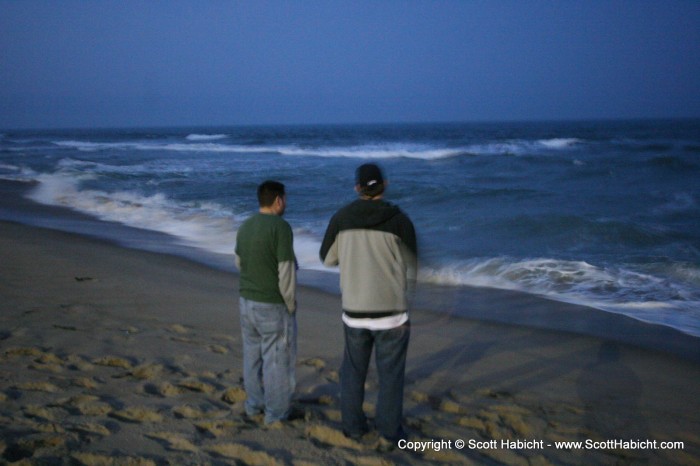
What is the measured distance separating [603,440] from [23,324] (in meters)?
5.20

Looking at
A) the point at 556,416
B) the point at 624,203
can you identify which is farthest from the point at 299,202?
the point at 556,416

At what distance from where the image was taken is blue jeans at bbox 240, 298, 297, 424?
377 cm

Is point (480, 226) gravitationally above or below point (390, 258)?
below

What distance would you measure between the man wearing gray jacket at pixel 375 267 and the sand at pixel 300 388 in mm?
631

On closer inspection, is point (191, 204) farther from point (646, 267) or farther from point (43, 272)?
point (646, 267)

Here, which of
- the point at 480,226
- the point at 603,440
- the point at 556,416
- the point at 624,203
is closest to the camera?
the point at 603,440

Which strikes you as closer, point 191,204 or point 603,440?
point 603,440

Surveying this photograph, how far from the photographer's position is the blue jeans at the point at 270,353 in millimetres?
3768

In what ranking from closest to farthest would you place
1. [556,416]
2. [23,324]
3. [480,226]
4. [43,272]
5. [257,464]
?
[257,464], [556,416], [23,324], [43,272], [480,226]

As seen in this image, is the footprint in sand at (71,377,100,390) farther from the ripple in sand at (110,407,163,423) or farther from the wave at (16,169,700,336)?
the wave at (16,169,700,336)

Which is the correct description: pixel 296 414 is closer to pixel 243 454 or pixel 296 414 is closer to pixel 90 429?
pixel 243 454

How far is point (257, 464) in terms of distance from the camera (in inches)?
133

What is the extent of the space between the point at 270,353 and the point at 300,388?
1.09m

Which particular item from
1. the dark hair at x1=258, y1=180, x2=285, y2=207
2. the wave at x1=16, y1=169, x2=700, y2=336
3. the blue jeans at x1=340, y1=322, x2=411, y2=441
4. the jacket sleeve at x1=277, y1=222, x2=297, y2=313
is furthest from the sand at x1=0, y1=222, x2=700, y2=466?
the dark hair at x1=258, y1=180, x2=285, y2=207
